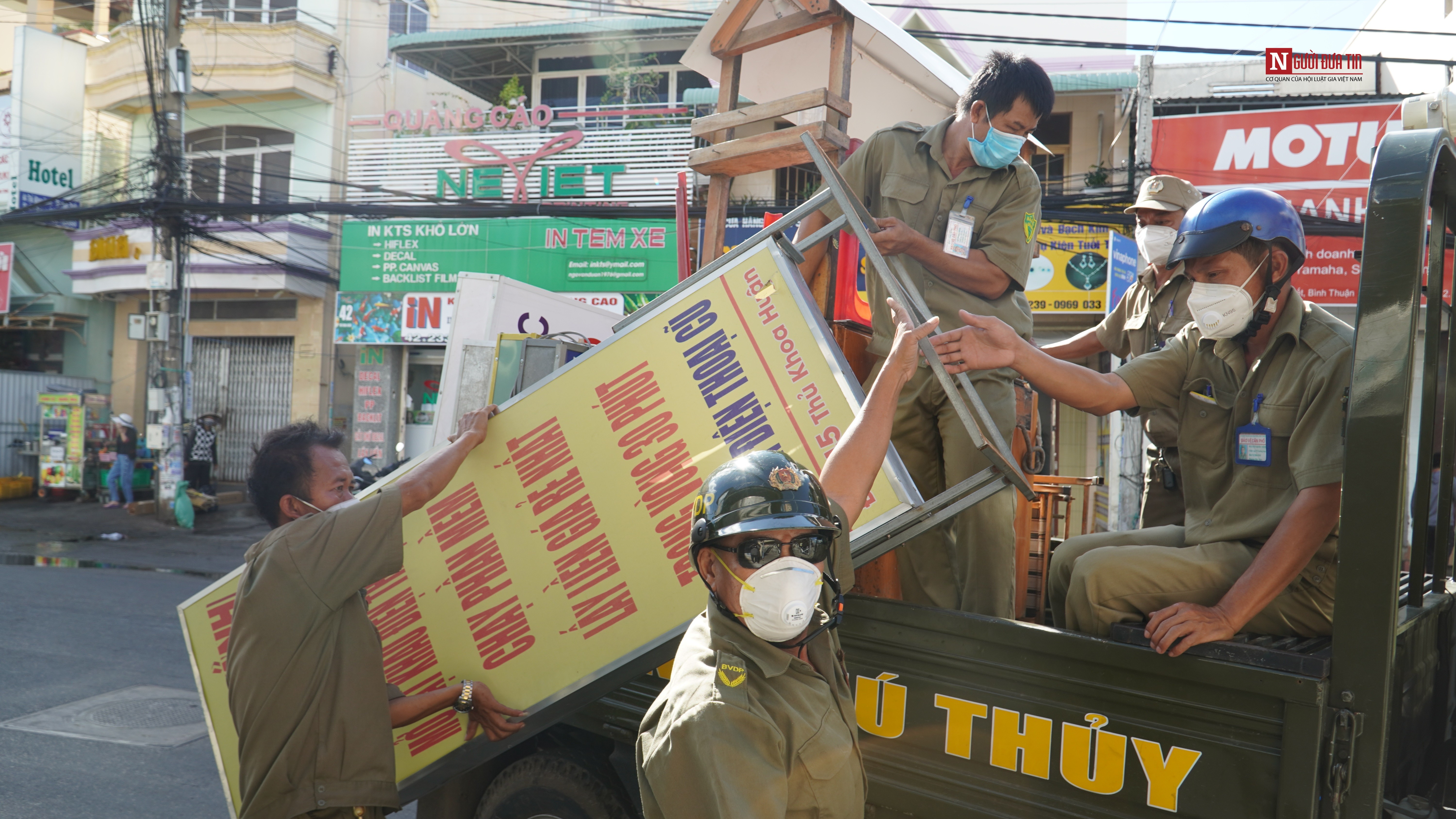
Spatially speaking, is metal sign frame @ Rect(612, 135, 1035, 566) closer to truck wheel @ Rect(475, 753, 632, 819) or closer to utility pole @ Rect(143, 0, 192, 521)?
truck wheel @ Rect(475, 753, 632, 819)

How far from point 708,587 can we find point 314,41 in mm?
18974

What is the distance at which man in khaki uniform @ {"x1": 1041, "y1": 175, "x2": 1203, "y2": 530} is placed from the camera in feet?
11.7

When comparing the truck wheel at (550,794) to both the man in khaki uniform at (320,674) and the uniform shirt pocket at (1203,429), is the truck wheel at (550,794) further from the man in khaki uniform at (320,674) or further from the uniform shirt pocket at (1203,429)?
the uniform shirt pocket at (1203,429)

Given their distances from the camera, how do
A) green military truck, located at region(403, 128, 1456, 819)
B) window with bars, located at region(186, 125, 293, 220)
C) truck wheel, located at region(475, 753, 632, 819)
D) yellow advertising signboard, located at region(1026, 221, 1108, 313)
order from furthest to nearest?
window with bars, located at region(186, 125, 293, 220), yellow advertising signboard, located at region(1026, 221, 1108, 313), truck wheel, located at region(475, 753, 632, 819), green military truck, located at region(403, 128, 1456, 819)

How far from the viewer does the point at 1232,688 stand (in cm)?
183

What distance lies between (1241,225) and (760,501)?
59.2 inches

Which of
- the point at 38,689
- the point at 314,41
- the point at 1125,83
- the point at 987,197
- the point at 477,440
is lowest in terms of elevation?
the point at 38,689

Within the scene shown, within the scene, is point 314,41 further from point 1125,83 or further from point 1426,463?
point 1426,463

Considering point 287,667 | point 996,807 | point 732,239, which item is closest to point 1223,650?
point 996,807

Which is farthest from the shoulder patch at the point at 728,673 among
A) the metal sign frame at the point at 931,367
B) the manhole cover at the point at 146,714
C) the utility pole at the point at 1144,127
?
the utility pole at the point at 1144,127

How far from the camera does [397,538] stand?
2543mm

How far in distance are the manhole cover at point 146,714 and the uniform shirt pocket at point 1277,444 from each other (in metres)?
5.67

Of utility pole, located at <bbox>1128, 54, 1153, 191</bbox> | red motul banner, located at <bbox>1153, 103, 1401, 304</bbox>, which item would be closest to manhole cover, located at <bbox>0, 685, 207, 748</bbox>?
utility pole, located at <bbox>1128, 54, 1153, 191</bbox>

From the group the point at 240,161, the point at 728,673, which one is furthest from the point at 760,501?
the point at 240,161
